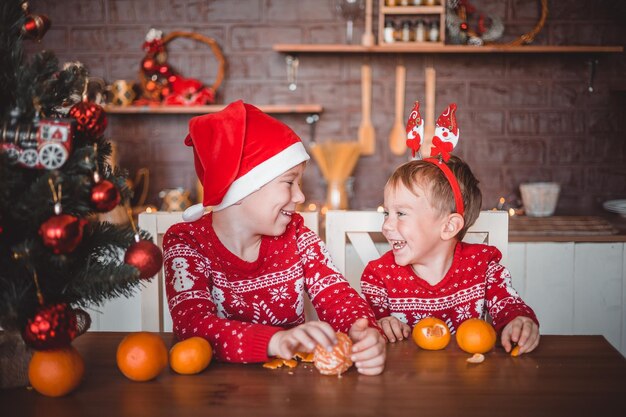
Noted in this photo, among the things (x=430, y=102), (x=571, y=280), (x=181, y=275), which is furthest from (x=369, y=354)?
(x=430, y=102)

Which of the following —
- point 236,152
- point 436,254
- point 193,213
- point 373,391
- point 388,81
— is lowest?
point 373,391

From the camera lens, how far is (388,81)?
8.45ft

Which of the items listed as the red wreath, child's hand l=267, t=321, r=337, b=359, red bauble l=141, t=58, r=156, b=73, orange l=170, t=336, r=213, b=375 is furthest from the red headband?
red bauble l=141, t=58, r=156, b=73

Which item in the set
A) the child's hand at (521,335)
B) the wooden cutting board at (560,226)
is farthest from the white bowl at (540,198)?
the child's hand at (521,335)

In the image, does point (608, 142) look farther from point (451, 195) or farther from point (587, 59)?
point (451, 195)

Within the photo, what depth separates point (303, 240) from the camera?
1288 millimetres

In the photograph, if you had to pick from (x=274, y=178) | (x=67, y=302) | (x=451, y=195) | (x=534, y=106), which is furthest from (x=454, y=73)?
(x=67, y=302)

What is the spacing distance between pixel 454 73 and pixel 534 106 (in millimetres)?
377

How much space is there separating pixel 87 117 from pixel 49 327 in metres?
0.27

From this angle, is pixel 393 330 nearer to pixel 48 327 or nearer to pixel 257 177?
pixel 257 177

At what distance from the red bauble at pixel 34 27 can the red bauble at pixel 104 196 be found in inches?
9.3

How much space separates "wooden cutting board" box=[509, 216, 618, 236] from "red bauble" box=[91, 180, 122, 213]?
63.9 inches

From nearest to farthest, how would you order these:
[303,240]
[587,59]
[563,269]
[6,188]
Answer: [6,188] < [303,240] < [563,269] < [587,59]

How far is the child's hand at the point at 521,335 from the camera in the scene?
0.95 metres
